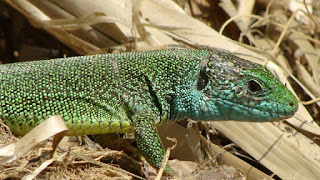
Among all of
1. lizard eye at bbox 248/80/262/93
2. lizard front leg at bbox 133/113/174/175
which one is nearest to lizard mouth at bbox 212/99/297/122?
lizard eye at bbox 248/80/262/93

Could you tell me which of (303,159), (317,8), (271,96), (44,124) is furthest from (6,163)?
(317,8)

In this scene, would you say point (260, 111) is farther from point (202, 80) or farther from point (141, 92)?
point (141, 92)

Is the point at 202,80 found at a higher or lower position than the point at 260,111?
higher

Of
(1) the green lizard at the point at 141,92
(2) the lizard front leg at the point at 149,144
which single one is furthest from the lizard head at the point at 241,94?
(2) the lizard front leg at the point at 149,144

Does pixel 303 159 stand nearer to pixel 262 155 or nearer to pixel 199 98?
pixel 262 155

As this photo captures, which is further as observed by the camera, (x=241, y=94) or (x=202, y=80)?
(x=202, y=80)

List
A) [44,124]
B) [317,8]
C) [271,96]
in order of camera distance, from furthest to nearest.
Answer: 1. [317,8]
2. [271,96]
3. [44,124]

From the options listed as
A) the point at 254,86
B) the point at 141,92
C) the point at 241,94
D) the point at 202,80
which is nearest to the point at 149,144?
the point at 141,92
